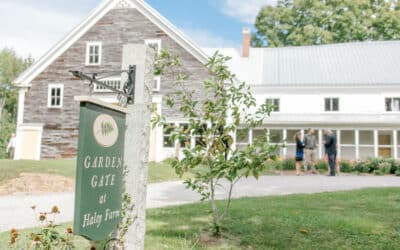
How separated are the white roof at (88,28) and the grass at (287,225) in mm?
17022

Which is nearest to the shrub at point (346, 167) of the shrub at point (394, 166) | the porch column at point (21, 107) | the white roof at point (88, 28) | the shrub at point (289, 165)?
the shrub at point (394, 166)

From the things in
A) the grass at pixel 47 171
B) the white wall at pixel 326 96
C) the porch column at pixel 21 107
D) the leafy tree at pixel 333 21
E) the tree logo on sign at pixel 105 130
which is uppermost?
the leafy tree at pixel 333 21

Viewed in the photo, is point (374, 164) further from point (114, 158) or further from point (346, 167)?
point (114, 158)

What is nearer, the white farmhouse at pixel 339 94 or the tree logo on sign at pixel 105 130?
the tree logo on sign at pixel 105 130

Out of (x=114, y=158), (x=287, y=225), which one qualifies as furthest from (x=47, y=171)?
(x=114, y=158)

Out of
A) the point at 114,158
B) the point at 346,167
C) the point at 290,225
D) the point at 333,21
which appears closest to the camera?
the point at 114,158

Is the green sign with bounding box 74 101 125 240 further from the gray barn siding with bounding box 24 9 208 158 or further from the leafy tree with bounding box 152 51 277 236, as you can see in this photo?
the gray barn siding with bounding box 24 9 208 158

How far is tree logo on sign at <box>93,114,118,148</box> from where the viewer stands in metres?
2.80

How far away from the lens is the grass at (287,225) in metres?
4.66

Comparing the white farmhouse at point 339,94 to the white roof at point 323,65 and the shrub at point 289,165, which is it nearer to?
the white roof at point 323,65

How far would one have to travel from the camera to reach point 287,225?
18.1 ft

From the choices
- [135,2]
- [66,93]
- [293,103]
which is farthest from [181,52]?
[293,103]

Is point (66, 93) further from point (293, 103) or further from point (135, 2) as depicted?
point (293, 103)

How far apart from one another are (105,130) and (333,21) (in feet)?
124
